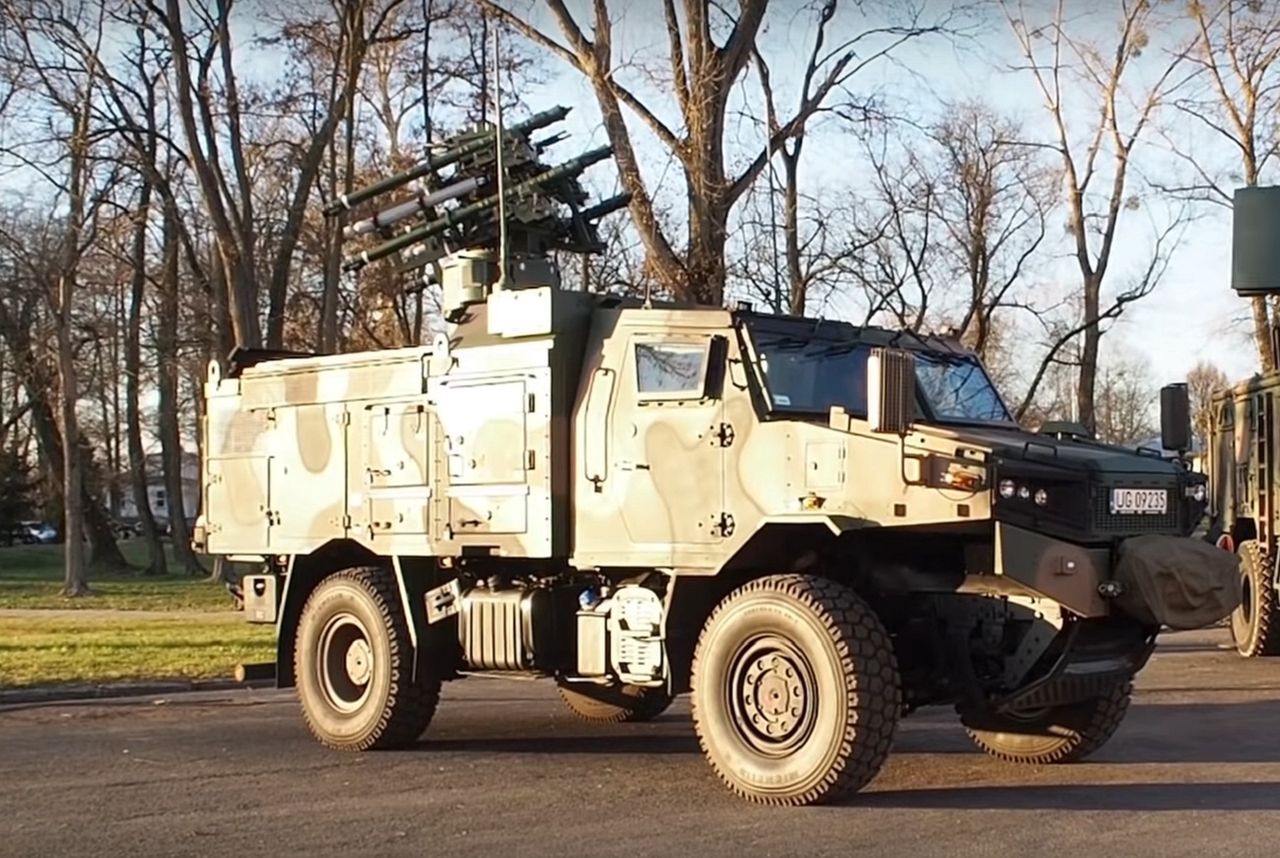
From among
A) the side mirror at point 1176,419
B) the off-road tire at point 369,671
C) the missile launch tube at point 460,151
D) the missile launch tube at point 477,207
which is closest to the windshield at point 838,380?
the side mirror at point 1176,419

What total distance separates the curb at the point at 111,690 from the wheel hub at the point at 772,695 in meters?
5.86

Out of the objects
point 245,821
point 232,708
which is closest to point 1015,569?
point 245,821

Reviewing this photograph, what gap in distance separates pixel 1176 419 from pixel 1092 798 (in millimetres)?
2603

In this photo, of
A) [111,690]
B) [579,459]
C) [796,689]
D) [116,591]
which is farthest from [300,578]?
[116,591]

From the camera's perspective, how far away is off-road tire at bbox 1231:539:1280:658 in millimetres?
17219

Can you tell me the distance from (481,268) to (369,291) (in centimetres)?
2020

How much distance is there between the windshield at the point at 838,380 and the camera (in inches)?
383

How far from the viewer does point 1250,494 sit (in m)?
17.7

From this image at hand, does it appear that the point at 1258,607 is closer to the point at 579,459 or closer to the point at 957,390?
the point at 957,390

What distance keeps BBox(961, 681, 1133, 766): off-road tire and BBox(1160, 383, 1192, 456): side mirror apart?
1.56m

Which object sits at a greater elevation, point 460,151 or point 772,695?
point 460,151

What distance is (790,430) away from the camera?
9.30m

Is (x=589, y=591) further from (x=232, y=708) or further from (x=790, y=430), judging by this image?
(x=232, y=708)

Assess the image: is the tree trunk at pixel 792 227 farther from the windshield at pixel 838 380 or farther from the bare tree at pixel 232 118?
the windshield at pixel 838 380
